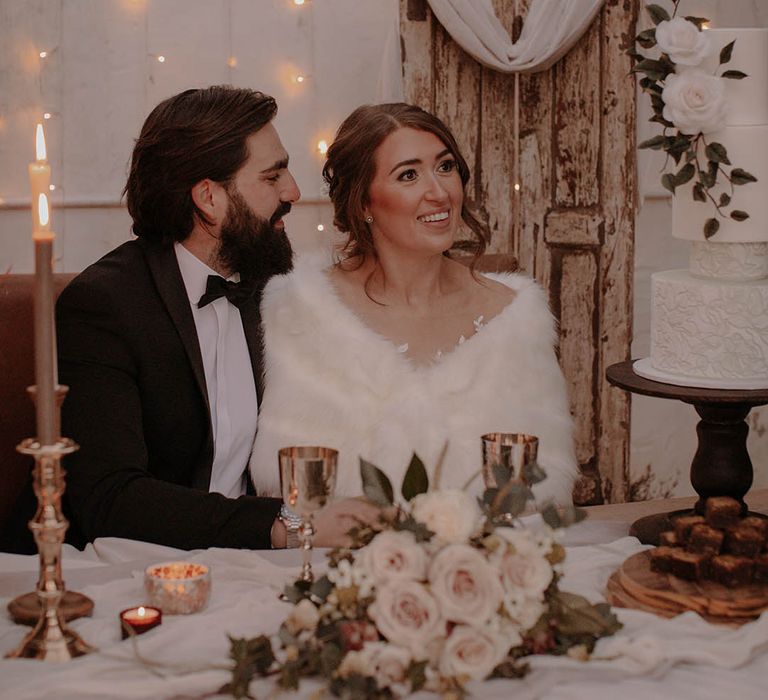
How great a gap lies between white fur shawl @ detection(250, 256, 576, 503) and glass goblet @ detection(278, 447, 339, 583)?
0.97m

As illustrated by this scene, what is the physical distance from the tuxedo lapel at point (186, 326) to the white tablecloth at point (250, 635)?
2.69 feet

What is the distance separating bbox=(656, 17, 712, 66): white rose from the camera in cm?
196

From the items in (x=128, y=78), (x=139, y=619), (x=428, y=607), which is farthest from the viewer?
(x=128, y=78)

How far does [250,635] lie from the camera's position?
145cm

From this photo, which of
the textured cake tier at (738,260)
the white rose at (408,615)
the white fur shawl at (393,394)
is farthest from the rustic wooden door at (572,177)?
the white rose at (408,615)

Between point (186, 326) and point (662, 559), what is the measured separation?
1296 millimetres

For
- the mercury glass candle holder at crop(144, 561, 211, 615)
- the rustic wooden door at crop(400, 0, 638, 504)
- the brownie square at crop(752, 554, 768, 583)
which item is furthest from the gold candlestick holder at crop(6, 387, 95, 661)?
the rustic wooden door at crop(400, 0, 638, 504)

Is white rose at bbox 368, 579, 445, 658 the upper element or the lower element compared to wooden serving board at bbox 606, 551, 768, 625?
upper

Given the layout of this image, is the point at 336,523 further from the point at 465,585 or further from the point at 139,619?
the point at 465,585

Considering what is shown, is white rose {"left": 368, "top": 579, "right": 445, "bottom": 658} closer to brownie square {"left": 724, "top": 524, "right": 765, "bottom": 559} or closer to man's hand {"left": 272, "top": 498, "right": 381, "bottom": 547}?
brownie square {"left": 724, "top": 524, "right": 765, "bottom": 559}

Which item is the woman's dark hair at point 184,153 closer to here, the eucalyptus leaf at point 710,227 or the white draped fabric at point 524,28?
the eucalyptus leaf at point 710,227

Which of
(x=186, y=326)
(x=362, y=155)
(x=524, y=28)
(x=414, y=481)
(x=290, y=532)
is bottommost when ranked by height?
(x=290, y=532)

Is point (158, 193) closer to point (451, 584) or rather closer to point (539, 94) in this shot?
point (451, 584)

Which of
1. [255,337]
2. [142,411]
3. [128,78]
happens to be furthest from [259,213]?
[128,78]
